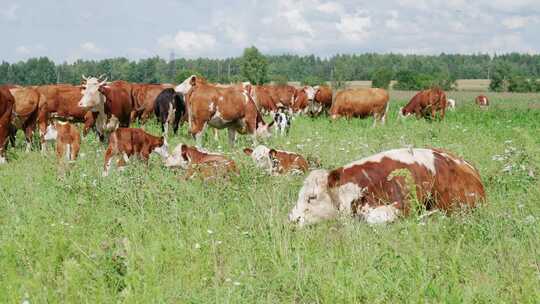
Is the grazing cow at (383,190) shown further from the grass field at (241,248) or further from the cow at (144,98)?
the cow at (144,98)

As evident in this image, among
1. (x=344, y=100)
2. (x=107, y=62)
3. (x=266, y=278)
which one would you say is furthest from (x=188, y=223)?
(x=107, y=62)

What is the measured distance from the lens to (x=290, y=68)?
172875mm

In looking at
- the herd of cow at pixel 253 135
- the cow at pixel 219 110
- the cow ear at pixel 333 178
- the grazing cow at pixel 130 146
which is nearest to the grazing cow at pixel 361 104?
the herd of cow at pixel 253 135

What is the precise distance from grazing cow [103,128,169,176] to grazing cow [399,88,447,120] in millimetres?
14657

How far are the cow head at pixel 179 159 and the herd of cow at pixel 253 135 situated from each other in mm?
18

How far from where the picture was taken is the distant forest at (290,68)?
104 meters

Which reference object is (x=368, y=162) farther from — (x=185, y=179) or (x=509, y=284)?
(x=185, y=179)

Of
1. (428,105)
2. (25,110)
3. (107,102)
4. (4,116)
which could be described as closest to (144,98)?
(25,110)

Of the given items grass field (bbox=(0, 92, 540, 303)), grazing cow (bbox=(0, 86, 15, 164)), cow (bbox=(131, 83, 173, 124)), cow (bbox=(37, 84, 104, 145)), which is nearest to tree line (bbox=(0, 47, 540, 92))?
cow (bbox=(131, 83, 173, 124))

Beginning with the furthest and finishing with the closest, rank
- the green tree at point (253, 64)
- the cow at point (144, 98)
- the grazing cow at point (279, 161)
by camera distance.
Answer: the green tree at point (253, 64), the cow at point (144, 98), the grazing cow at point (279, 161)

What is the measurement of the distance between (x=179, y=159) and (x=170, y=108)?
27.8 feet

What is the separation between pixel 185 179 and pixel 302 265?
14.1 feet

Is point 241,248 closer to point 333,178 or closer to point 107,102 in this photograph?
point 333,178

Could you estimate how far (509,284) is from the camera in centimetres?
432
